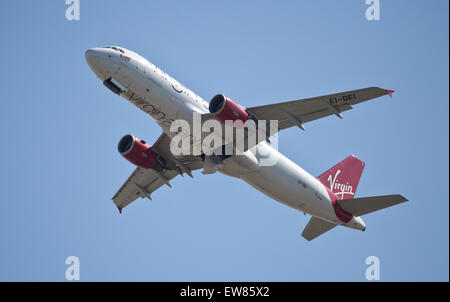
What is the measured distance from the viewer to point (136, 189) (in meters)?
41.3

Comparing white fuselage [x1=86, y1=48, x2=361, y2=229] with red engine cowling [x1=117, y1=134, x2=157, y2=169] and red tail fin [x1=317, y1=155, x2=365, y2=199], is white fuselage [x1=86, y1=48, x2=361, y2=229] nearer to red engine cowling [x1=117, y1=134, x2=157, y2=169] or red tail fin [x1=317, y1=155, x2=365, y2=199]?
red tail fin [x1=317, y1=155, x2=365, y2=199]

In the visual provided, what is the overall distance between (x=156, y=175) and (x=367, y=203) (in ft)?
45.8

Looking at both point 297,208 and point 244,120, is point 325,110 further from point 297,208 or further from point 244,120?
point 297,208

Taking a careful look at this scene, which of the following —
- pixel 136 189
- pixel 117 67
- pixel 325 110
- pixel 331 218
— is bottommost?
pixel 331 218

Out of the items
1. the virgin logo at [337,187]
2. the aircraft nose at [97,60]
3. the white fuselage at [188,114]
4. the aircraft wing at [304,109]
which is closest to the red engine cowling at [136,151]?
the white fuselage at [188,114]

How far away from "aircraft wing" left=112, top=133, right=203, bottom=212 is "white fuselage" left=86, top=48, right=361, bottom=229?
3470mm

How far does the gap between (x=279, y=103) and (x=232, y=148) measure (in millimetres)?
4121

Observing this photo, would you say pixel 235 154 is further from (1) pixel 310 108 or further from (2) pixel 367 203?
(2) pixel 367 203

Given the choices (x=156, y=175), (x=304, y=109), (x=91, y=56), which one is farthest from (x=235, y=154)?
(x=91, y=56)

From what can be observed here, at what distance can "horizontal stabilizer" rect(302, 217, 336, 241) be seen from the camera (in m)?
40.0

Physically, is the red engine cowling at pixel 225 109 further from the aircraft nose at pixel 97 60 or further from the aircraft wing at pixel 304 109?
the aircraft nose at pixel 97 60

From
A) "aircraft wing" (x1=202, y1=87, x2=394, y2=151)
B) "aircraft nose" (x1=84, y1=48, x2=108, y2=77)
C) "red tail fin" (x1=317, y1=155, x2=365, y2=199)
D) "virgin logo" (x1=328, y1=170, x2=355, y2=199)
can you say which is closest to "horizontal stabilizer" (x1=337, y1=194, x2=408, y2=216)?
"red tail fin" (x1=317, y1=155, x2=365, y2=199)

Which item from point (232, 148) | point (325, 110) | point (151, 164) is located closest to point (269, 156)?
point (232, 148)

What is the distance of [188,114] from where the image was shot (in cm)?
3309
